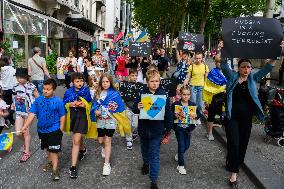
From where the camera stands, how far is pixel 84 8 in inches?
1601

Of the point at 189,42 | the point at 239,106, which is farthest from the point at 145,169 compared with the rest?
the point at 189,42

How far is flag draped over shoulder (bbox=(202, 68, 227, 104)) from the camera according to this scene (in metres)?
8.21

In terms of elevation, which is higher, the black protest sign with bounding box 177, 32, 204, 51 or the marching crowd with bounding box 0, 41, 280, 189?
the black protest sign with bounding box 177, 32, 204, 51

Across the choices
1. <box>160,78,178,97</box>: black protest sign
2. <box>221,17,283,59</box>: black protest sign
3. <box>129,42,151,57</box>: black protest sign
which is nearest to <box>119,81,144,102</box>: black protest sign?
<box>160,78,178,97</box>: black protest sign

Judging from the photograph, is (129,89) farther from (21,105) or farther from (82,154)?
(21,105)

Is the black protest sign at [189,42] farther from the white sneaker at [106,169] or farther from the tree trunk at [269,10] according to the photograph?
the white sneaker at [106,169]

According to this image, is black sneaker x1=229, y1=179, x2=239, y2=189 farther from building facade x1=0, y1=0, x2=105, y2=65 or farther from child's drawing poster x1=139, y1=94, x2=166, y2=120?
building facade x1=0, y1=0, x2=105, y2=65

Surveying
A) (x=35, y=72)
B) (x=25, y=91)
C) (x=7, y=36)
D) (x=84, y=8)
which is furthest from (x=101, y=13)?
(x=25, y=91)

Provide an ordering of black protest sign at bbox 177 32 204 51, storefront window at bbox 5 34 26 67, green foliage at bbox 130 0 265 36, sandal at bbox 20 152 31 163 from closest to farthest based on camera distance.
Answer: sandal at bbox 20 152 31 163, black protest sign at bbox 177 32 204 51, storefront window at bbox 5 34 26 67, green foliage at bbox 130 0 265 36

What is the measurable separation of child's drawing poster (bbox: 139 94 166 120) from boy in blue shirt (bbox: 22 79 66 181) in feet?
3.91

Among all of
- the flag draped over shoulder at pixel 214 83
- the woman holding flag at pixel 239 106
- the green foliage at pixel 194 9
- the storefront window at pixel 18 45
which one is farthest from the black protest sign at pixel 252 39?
the green foliage at pixel 194 9

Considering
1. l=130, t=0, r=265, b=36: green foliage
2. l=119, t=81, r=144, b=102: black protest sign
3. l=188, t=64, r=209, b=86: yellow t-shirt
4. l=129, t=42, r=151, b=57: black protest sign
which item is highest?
l=130, t=0, r=265, b=36: green foliage

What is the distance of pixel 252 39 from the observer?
539cm

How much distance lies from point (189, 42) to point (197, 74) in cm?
338
